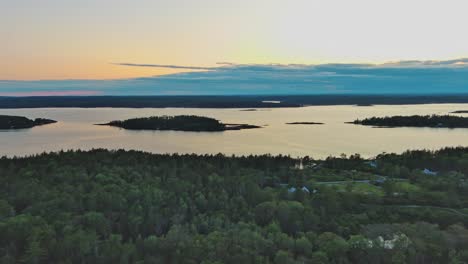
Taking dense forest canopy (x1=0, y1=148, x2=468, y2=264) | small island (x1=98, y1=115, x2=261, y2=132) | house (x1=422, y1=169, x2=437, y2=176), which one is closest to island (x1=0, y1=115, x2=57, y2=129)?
small island (x1=98, y1=115, x2=261, y2=132)

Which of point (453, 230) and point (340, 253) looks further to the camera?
point (453, 230)

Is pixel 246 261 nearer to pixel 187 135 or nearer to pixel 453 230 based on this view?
pixel 453 230

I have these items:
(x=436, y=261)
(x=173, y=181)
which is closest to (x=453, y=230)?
(x=436, y=261)

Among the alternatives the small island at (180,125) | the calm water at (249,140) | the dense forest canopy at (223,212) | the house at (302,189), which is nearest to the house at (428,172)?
the dense forest canopy at (223,212)

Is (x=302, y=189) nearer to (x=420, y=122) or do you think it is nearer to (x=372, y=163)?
(x=372, y=163)

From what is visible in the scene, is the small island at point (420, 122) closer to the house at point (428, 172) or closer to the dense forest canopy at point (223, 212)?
the house at point (428, 172)

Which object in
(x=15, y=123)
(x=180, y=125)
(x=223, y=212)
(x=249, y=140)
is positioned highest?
(x=180, y=125)

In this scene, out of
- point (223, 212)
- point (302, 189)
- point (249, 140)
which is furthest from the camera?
point (249, 140)

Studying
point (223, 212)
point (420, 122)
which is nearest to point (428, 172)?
point (223, 212)
